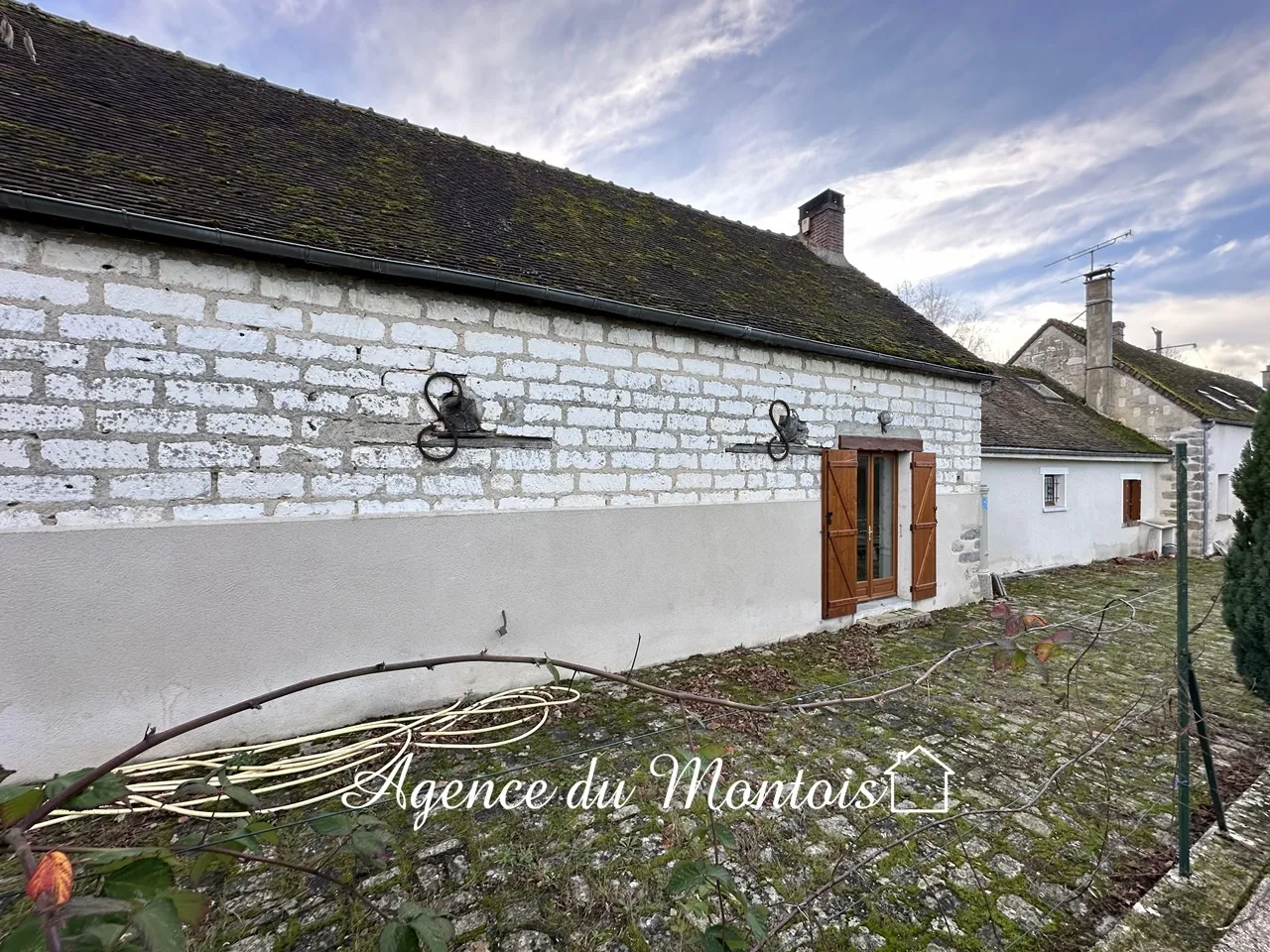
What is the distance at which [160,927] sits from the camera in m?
0.68

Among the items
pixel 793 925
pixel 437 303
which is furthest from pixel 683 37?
pixel 793 925

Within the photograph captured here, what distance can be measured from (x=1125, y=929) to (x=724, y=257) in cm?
721

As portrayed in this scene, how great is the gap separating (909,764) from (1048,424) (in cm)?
1135

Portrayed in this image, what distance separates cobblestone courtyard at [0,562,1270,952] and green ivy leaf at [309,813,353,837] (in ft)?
5.08

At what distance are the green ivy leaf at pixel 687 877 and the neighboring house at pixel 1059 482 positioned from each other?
972cm

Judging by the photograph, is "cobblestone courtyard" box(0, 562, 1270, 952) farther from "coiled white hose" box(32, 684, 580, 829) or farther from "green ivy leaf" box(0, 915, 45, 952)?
"green ivy leaf" box(0, 915, 45, 952)

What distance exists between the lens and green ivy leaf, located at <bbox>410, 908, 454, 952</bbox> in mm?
909

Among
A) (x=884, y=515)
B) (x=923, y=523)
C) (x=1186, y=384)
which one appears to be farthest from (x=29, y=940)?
(x=1186, y=384)

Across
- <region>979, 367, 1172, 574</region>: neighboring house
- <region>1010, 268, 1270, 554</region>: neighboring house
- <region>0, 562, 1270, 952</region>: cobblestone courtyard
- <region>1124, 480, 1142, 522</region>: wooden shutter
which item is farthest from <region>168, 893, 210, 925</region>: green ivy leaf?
<region>1010, 268, 1270, 554</region>: neighboring house

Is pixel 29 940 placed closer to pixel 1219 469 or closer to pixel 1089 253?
pixel 1089 253

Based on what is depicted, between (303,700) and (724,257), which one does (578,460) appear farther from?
(724,257)

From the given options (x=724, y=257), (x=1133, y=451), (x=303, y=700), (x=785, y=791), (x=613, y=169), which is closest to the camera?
(x=785, y=791)

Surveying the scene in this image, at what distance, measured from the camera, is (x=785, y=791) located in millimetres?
3172

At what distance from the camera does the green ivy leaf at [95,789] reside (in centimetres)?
95
